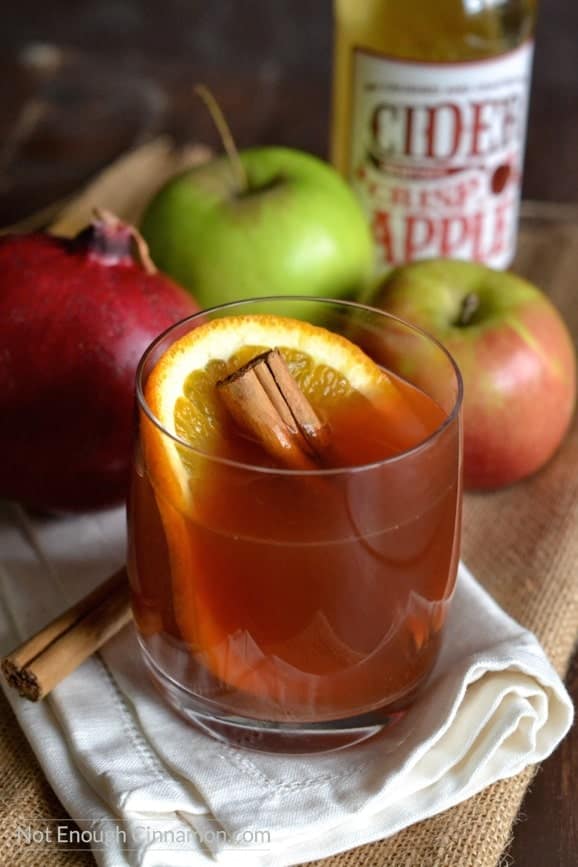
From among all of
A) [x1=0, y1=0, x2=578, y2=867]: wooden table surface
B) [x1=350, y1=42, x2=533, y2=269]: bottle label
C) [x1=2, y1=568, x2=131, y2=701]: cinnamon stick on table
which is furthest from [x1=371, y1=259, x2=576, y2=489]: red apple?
[x1=0, y1=0, x2=578, y2=867]: wooden table surface

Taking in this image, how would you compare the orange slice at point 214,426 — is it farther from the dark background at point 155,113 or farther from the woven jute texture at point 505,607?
the dark background at point 155,113

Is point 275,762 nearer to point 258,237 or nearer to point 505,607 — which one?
point 505,607

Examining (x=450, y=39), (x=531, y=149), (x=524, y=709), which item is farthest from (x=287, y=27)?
(x=524, y=709)

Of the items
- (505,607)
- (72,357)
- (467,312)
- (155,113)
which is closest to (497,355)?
(467,312)

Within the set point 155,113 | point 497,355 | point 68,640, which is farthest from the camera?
point 155,113

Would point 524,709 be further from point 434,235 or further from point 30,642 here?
point 434,235

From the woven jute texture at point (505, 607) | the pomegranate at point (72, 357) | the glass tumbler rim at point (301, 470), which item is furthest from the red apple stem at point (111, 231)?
the woven jute texture at point (505, 607)
